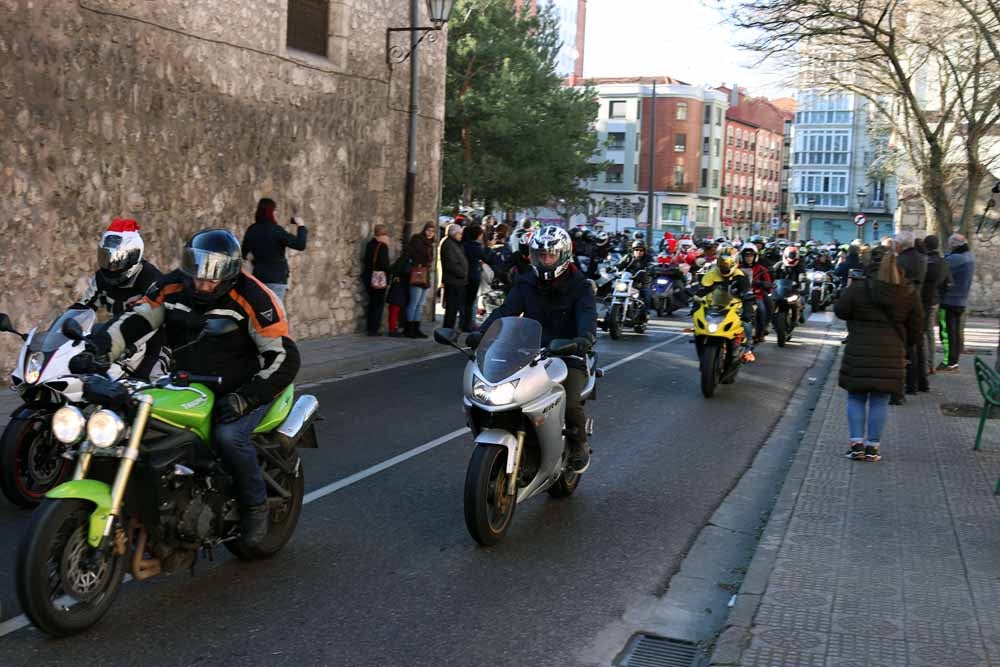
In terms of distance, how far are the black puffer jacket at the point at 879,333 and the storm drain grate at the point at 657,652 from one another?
4.34m

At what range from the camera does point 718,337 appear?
1285cm

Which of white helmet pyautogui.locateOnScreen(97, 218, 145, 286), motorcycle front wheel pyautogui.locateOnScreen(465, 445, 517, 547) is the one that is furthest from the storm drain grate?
white helmet pyautogui.locateOnScreen(97, 218, 145, 286)

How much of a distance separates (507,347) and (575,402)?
766 mm

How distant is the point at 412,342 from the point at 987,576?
11.7m

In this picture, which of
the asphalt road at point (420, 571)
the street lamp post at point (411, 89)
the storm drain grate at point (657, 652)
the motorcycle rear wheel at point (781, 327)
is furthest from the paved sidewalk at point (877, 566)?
the street lamp post at point (411, 89)

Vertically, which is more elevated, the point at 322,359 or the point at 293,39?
the point at 293,39

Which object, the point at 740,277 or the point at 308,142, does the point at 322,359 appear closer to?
the point at 308,142

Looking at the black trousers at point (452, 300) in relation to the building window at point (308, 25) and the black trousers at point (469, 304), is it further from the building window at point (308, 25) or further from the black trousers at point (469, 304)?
the building window at point (308, 25)

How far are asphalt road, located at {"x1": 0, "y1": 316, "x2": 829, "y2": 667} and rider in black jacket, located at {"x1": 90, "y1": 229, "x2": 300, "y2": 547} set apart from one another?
48cm

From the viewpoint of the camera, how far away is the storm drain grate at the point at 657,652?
471cm

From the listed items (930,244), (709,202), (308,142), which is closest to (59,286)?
(308,142)

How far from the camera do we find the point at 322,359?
14016 mm

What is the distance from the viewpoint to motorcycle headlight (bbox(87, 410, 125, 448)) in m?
4.41

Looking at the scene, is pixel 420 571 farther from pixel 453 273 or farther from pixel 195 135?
pixel 453 273
